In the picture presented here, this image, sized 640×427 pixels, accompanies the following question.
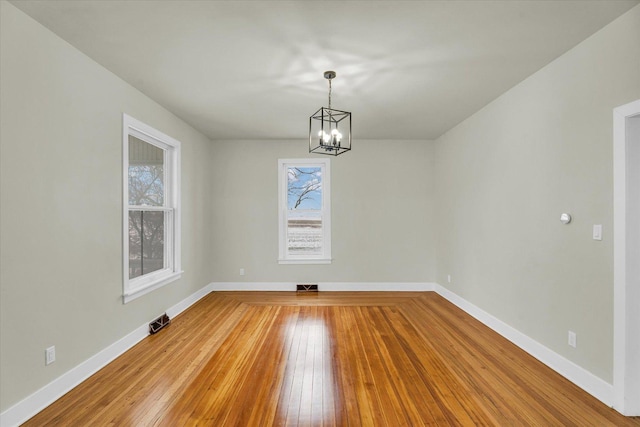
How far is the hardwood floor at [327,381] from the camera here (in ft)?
6.83

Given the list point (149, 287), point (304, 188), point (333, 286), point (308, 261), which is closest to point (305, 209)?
point (304, 188)

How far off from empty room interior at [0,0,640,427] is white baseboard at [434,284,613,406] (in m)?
0.02

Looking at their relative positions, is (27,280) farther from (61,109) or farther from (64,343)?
(61,109)

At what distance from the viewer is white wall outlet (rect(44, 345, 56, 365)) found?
7.23 ft

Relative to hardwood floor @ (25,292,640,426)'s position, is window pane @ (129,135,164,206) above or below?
above

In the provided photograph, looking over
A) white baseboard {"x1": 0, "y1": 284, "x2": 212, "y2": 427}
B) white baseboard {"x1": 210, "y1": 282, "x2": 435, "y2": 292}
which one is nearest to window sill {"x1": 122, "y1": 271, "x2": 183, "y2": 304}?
white baseboard {"x1": 0, "y1": 284, "x2": 212, "y2": 427}

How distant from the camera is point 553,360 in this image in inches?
106

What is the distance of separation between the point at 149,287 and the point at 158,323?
481 millimetres

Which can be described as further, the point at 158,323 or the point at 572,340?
the point at 158,323

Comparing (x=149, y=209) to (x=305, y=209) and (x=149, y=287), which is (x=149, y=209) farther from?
(x=305, y=209)

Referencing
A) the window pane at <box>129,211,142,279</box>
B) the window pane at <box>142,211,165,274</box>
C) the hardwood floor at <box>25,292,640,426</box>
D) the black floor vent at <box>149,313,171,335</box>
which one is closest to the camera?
the hardwood floor at <box>25,292,640,426</box>

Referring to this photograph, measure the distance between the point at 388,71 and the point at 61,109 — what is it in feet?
8.92

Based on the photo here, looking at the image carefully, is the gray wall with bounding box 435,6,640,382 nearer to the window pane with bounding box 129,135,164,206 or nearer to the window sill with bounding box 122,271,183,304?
the window sill with bounding box 122,271,183,304

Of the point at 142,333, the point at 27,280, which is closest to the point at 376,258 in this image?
the point at 142,333
